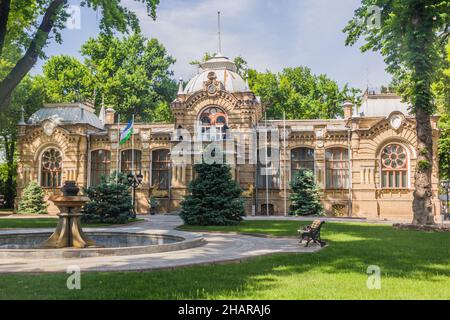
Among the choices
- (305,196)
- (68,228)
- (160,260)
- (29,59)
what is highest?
(29,59)

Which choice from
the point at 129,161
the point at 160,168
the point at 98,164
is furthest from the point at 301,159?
the point at 98,164

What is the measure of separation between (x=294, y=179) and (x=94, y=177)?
56.6ft

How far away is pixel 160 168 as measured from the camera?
34.5 metres

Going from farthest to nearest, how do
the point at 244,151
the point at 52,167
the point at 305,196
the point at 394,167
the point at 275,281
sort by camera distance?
the point at 52,167, the point at 244,151, the point at 394,167, the point at 305,196, the point at 275,281

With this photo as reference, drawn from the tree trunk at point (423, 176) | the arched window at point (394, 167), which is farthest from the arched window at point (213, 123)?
the tree trunk at point (423, 176)

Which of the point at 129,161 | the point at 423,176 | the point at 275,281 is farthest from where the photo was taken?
the point at 129,161

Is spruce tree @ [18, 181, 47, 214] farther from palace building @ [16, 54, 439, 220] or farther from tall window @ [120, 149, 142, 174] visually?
tall window @ [120, 149, 142, 174]

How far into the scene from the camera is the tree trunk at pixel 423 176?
1942 cm

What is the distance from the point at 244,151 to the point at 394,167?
11.6m

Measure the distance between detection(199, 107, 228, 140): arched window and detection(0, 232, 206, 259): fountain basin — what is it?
59.5 feet

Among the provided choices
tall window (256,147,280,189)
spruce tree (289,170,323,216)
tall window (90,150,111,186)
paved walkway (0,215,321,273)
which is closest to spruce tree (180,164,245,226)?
paved walkway (0,215,321,273)

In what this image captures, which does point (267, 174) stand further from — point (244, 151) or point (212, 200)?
point (212, 200)
